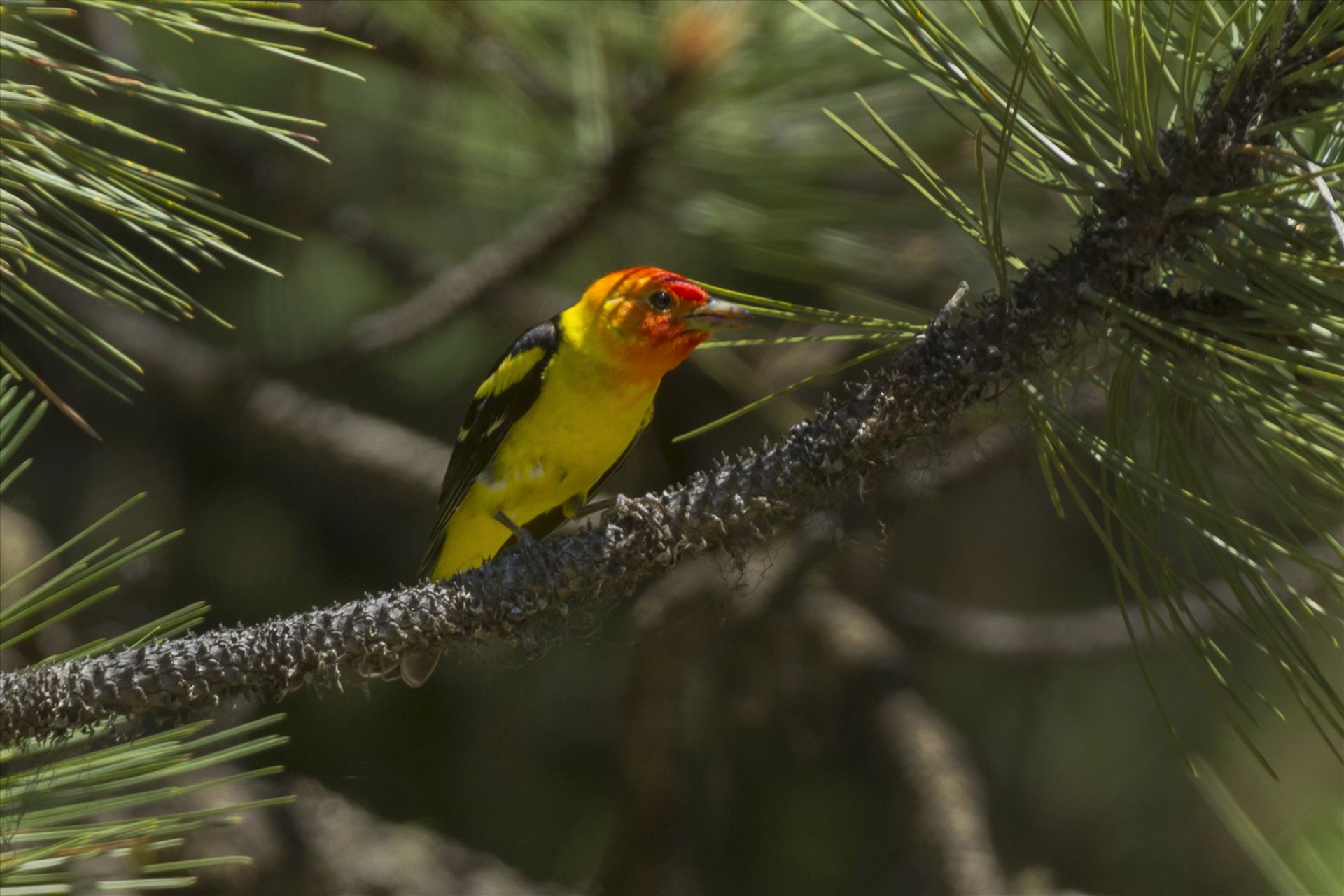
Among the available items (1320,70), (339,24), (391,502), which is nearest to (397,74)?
(339,24)

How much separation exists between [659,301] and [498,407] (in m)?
0.58

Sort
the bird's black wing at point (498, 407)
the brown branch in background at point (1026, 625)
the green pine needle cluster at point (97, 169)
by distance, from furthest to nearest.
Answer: the brown branch in background at point (1026, 625), the bird's black wing at point (498, 407), the green pine needle cluster at point (97, 169)

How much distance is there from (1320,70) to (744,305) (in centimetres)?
76

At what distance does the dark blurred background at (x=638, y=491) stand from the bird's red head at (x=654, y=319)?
0.32 m

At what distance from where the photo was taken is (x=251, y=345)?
3.89 meters

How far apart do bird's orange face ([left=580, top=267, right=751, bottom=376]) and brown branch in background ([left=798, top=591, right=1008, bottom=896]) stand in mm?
1352

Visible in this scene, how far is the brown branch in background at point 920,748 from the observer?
2963mm

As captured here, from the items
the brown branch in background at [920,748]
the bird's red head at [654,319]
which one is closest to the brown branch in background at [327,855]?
the brown branch in background at [920,748]

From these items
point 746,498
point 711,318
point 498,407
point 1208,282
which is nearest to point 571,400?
point 498,407

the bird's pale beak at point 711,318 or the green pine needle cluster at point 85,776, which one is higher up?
the bird's pale beak at point 711,318

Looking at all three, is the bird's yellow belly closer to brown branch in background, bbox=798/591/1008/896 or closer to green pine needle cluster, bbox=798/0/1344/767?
brown branch in background, bbox=798/591/1008/896

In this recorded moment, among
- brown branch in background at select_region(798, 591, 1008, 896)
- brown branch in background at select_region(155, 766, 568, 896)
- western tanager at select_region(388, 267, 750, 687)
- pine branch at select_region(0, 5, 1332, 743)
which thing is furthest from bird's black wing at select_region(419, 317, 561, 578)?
brown branch in background at select_region(798, 591, 1008, 896)

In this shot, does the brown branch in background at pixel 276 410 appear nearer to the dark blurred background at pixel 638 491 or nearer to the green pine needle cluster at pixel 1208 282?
the dark blurred background at pixel 638 491

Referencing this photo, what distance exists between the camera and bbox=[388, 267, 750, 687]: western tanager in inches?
98.7
